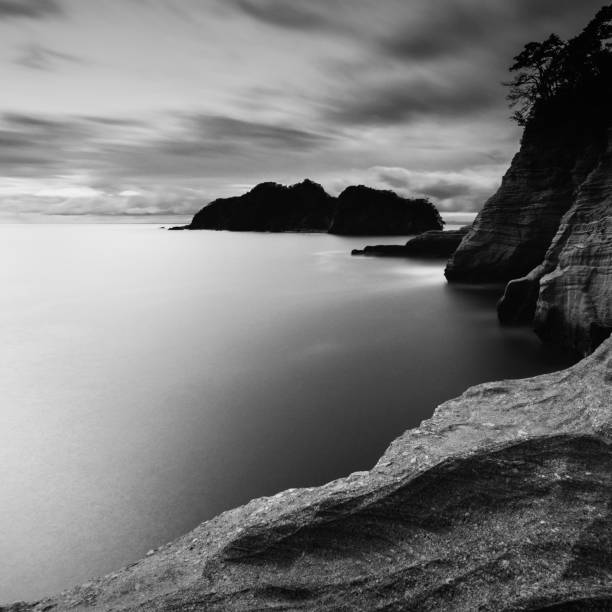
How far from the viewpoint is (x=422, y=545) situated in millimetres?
4934

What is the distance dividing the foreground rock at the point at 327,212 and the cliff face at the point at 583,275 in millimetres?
113006

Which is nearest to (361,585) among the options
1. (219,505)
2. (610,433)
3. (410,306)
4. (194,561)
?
(194,561)

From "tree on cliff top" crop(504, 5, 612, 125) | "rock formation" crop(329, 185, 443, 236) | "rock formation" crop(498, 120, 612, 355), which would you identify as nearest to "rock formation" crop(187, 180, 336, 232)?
"rock formation" crop(329, 185, 443, 236)

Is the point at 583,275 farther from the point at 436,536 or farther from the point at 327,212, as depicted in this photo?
the point at 327,212

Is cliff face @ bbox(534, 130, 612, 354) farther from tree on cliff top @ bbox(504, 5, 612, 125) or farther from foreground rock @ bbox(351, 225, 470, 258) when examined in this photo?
foreground rock @ bbox(351, 225, 470, 258)

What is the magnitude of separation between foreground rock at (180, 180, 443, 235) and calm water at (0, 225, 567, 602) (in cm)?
10127

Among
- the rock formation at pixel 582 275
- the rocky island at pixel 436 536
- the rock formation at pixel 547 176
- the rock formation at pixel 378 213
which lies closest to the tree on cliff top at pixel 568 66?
the rock formation at pixel 547 176

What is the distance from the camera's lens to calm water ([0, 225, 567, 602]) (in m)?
8.46

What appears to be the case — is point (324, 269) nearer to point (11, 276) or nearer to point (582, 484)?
point (11, 276)

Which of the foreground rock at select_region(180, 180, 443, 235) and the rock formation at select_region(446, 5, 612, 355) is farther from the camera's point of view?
the foreground rock at select_region(180, 180, 443, 235)

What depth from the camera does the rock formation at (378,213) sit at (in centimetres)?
12838

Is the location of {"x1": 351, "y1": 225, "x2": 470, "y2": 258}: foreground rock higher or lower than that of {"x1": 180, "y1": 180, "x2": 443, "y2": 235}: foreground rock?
lower

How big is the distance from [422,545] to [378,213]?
129 m

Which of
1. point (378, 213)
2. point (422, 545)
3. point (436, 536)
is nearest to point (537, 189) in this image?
point (436, 536)
